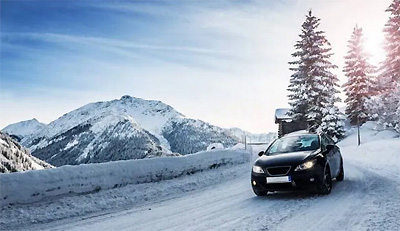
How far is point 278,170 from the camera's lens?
829 cm

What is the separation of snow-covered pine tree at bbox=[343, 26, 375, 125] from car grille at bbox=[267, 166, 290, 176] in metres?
35.0

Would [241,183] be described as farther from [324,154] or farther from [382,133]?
[382,133]

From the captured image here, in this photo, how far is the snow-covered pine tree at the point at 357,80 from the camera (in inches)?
1610

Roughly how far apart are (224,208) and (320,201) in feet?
6.61

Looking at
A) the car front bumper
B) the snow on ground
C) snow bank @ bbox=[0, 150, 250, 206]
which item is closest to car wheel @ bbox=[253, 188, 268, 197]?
the snow on ground

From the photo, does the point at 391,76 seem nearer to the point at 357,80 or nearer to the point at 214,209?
the point at 357,80

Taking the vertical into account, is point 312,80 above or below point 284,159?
above

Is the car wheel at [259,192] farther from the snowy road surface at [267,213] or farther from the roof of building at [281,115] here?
the roof of building at [281,115]

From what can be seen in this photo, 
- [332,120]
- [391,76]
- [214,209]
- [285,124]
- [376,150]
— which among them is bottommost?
[214,209]

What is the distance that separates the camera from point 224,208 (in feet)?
25.1

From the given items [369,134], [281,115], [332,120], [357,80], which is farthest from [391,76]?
[281,115]

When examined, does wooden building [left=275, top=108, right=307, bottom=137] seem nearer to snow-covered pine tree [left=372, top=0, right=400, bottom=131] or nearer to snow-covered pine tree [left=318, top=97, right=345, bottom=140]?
snow-covered pine tree [left=318, top=97, right=345, bottom=140]

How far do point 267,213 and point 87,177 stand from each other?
413cm

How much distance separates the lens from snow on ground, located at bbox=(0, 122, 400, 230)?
20.0 feet
